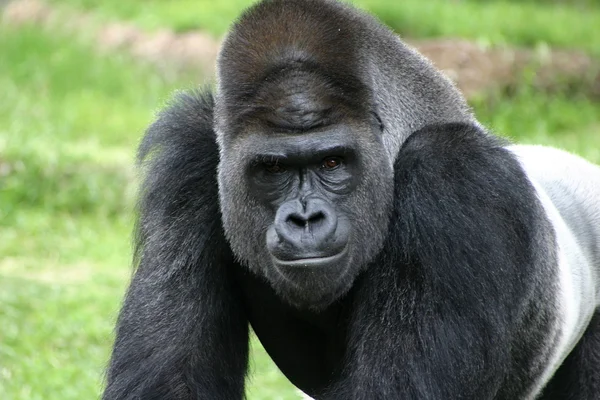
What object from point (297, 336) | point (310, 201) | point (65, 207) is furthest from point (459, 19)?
point (310, 201)

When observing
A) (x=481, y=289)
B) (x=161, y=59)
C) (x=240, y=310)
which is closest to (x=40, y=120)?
(x=161, y=59)

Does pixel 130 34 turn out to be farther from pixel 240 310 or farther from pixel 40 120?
pixel 240 310

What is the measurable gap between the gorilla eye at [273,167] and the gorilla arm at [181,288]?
403 millimetres

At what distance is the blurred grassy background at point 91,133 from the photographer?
6035mm

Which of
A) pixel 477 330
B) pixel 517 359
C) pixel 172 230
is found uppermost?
pixel 172 230

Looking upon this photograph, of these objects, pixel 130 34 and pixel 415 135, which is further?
pixel 130 34

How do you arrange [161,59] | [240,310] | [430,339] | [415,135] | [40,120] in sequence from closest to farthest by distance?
[430,339], [415,135], [240,310], [40,120], [161,59]

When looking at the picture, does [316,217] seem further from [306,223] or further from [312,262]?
[312,262]

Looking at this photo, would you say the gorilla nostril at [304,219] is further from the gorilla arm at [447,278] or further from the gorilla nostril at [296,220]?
the gorilla arm at [447,278]

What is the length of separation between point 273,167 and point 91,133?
6.76 meters

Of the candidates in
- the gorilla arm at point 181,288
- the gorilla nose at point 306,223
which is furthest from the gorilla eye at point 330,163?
the gorilla arm at point 181,288

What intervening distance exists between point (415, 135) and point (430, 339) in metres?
0.73

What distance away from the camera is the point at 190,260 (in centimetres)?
392

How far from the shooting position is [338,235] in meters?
3.56
